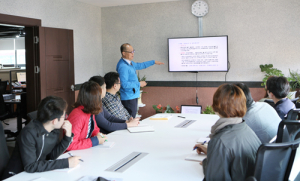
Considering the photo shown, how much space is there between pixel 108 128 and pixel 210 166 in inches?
56.3

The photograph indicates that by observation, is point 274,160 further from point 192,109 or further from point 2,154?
point 192,109

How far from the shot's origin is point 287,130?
1.80 m

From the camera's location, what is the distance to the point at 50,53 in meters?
4.41

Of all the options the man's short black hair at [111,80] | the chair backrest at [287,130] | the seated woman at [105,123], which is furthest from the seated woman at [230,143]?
the man's short black hair at [111,80]

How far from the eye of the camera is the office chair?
125 cm

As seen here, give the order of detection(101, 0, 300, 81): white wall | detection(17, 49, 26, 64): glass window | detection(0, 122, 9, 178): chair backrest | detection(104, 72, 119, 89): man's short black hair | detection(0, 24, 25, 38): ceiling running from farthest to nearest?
detection(17, 49, 26, 64): glass window < detection(0, 24, 25, 38): ceiling < detection(101, 0, 300, 81): white wall < detection(104, 72, 119, 89): man's short black hair < detection(0, 122, 9, 178): chair backrest

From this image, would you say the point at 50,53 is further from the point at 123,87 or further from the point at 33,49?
the point at 123,87

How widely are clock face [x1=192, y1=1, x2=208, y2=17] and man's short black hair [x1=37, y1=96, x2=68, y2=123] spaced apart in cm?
411

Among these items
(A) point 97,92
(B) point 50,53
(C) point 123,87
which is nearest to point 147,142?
(A) point 97,92

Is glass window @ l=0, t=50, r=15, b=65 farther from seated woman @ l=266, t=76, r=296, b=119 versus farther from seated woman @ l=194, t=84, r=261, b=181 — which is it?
seated woman @ l=194, t=84, r=261, b=181

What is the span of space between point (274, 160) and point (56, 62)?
12.7ft

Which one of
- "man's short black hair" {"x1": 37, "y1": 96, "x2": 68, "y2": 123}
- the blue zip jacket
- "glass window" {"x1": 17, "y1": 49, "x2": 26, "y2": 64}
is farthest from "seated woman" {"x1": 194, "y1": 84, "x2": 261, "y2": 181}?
"glass window" {"x1": 17, "y1": 49, "x2": 26, "y2": 64}

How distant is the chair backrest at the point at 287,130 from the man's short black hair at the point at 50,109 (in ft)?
4.52

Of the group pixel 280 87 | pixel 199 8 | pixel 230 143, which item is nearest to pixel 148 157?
pixel 230 143
